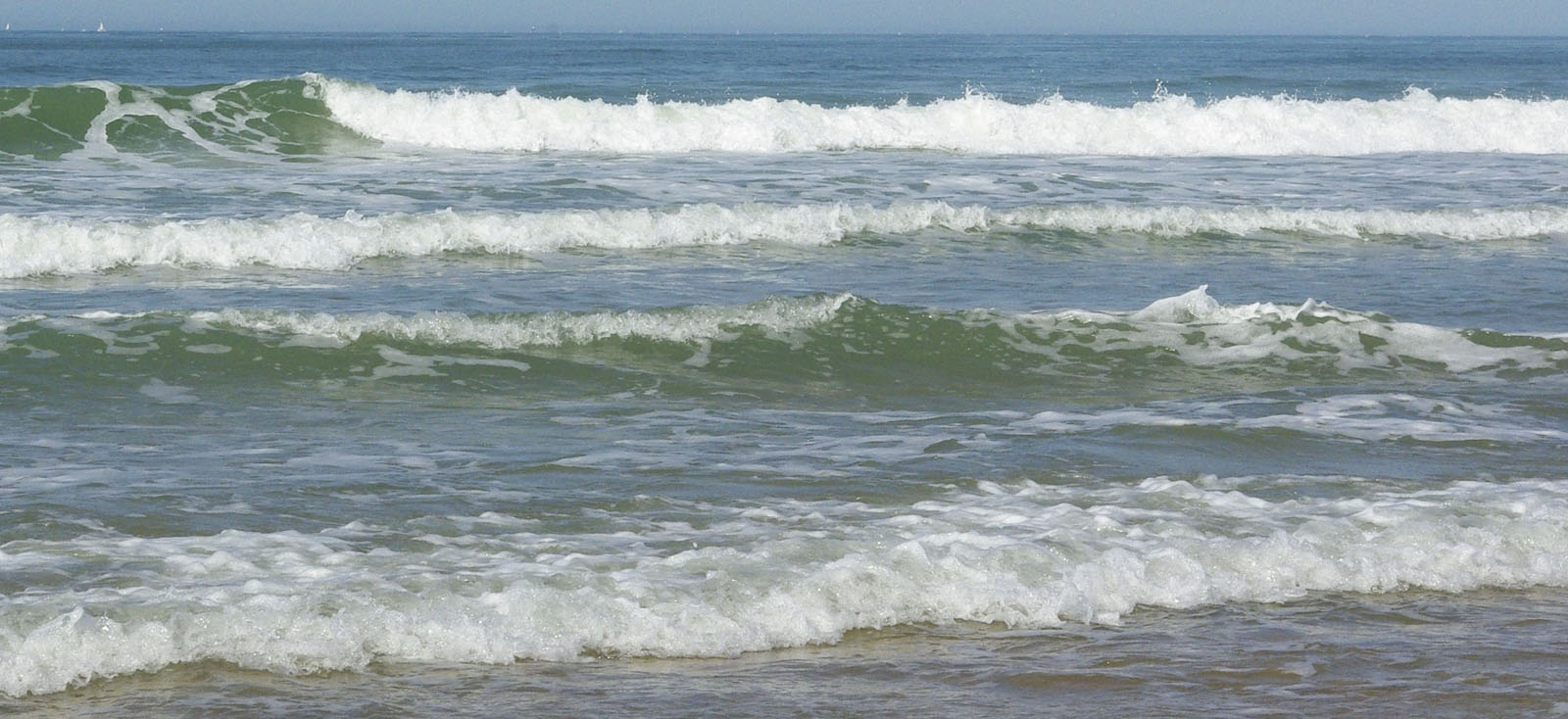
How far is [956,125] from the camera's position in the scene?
83.4ft

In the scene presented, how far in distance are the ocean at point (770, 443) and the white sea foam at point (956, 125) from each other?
4717 mm

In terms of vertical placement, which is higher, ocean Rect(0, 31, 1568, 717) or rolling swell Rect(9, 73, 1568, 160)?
rolling swell Rect(9, 73, 1568, 160)

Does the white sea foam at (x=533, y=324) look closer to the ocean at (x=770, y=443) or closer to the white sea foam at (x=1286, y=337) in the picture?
the ocean at (x=770, y=443)

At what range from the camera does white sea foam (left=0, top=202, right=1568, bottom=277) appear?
462 inches

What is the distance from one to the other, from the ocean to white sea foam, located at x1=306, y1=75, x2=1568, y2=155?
15.5 ft

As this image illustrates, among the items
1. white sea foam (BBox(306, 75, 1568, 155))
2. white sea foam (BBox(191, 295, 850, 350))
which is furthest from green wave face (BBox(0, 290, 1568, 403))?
A: white sea foam (BBox(306, 75, 1568, 155))

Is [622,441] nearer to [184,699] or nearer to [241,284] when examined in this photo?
[184,699]

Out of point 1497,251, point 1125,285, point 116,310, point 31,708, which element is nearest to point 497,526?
point 31,708

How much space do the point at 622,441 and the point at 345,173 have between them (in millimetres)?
11854

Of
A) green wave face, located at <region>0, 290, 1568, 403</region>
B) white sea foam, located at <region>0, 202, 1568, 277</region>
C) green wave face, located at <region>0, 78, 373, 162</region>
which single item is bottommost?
green wave face, located at <region>0, 290, 1568, 403</region>

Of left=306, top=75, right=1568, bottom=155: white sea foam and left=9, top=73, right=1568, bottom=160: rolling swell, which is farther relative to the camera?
left=306, top=75, right=1568, bottom=155: white sea foam

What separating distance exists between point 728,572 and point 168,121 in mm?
18744

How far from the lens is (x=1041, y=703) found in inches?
158

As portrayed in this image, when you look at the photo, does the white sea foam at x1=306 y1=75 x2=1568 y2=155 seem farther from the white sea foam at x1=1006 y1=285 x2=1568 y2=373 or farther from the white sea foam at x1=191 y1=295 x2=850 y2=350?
the white sea foam at x1=1006 y1=285 x2=1568 y2=373
